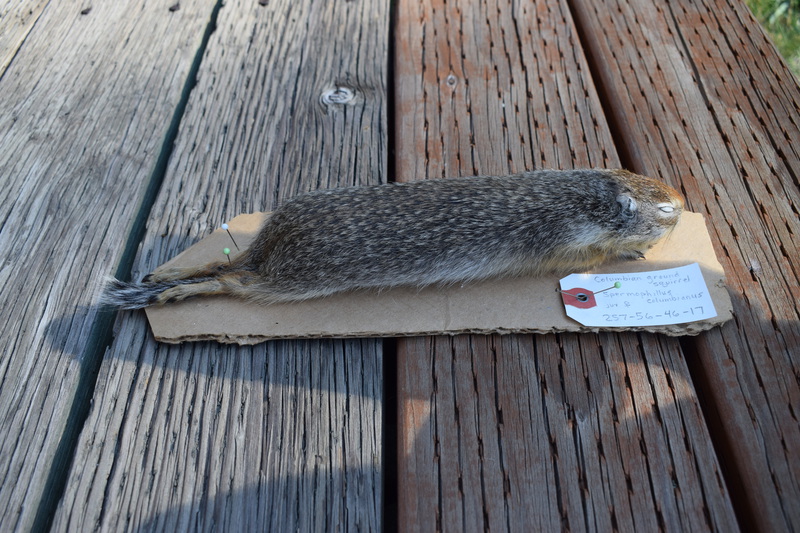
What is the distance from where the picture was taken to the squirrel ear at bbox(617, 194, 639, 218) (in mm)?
2324

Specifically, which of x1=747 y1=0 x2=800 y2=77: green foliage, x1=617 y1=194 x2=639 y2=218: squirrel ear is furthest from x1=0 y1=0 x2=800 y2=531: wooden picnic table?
x1=747 y1=0 x2=800 y2=77: green foliage

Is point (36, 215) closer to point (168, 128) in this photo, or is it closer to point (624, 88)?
point (168, 128)

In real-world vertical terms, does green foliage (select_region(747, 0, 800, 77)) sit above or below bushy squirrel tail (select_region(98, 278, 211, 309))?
above

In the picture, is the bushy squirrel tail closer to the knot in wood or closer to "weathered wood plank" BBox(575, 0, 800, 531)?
the knot in wood

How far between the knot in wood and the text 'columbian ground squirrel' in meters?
0.87

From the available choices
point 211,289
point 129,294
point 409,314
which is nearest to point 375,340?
point 409,314

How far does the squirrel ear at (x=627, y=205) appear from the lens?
7.63 ft

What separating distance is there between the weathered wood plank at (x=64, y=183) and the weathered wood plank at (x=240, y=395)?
0.51 ft

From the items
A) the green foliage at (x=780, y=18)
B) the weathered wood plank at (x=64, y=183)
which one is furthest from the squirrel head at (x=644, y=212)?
the green foliage at (x=780, y=18)

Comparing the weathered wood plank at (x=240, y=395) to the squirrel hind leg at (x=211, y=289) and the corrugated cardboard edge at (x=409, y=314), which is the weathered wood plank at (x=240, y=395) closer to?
the corrugated cardboard edge at (x=409, y=314)

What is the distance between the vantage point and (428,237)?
7.18 feet

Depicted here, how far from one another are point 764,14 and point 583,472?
180 inches

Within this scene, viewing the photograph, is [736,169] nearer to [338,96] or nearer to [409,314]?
[409,314]

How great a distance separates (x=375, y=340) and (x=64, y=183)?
69.4 inches
